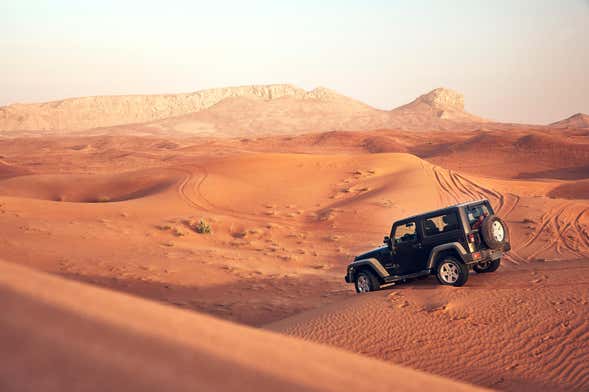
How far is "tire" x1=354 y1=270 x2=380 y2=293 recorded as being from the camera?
1134 centimetres

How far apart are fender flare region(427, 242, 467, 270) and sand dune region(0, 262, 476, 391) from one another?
7568mm

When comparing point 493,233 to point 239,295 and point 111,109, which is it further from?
point 111,109

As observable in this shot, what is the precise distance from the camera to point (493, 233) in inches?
399

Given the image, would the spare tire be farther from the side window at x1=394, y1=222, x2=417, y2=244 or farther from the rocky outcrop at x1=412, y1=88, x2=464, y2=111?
the rocky outcrop at x1=412, y1=88, x2=464, y2=111

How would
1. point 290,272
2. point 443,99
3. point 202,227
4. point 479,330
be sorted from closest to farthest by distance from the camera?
point 479,330 → point 290,272 → point 202,227 → point 443,99

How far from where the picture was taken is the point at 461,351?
20.6 feet

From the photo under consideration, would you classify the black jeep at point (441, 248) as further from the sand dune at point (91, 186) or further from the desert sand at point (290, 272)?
the sand dune at point (91, 186)

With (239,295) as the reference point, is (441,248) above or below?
above

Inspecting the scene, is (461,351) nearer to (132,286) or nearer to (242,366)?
(242,366)

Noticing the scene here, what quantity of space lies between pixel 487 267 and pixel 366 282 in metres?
2.76

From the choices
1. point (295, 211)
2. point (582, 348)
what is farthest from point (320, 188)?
point (582, 348)

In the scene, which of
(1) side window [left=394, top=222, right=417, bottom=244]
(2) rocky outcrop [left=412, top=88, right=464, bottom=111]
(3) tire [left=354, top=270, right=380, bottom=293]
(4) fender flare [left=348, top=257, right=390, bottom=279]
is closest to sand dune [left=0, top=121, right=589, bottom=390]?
(4) fender flare [left=348, top=257, right=390, bottom=279]

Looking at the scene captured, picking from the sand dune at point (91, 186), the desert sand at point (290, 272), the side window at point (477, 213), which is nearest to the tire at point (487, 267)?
the desert sand at point (290, 272)

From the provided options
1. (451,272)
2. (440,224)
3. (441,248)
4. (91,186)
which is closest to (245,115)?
(91,186)
